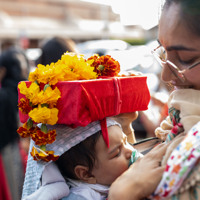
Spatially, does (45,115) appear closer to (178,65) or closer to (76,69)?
(76,69)

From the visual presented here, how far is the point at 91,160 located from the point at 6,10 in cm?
2766

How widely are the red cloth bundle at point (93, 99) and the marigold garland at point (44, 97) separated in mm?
40

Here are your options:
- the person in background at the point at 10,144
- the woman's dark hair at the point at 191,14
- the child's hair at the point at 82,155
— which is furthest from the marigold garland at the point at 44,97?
the person in background at the point at 10,144

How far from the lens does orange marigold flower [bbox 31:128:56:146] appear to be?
1493mm

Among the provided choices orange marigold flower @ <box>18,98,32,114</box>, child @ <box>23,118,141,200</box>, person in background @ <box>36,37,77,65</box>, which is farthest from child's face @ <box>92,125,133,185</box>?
person in background @ <box>36,37,77,65</box>

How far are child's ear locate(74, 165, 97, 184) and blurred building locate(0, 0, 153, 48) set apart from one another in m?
21.5

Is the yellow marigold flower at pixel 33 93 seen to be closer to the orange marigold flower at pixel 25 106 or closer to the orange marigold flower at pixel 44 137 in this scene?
the orange marigold flower at pixel 25 106

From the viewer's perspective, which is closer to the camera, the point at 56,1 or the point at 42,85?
the point at 42,85

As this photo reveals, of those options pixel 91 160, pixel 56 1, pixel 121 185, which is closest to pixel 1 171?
pixel 91 160

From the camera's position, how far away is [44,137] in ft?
4.90

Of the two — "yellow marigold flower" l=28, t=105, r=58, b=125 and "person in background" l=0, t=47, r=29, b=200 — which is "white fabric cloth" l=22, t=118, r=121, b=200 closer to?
"yellow marigold flower" l=28, t=105, r=58, b=125

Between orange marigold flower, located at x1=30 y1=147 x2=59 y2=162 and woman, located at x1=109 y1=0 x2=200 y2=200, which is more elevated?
woman, located at x1=109 y1=0 x2=200 y2=200

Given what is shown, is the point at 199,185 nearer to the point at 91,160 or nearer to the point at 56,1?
the point at 91,160

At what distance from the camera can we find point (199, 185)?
1002 millimetres
